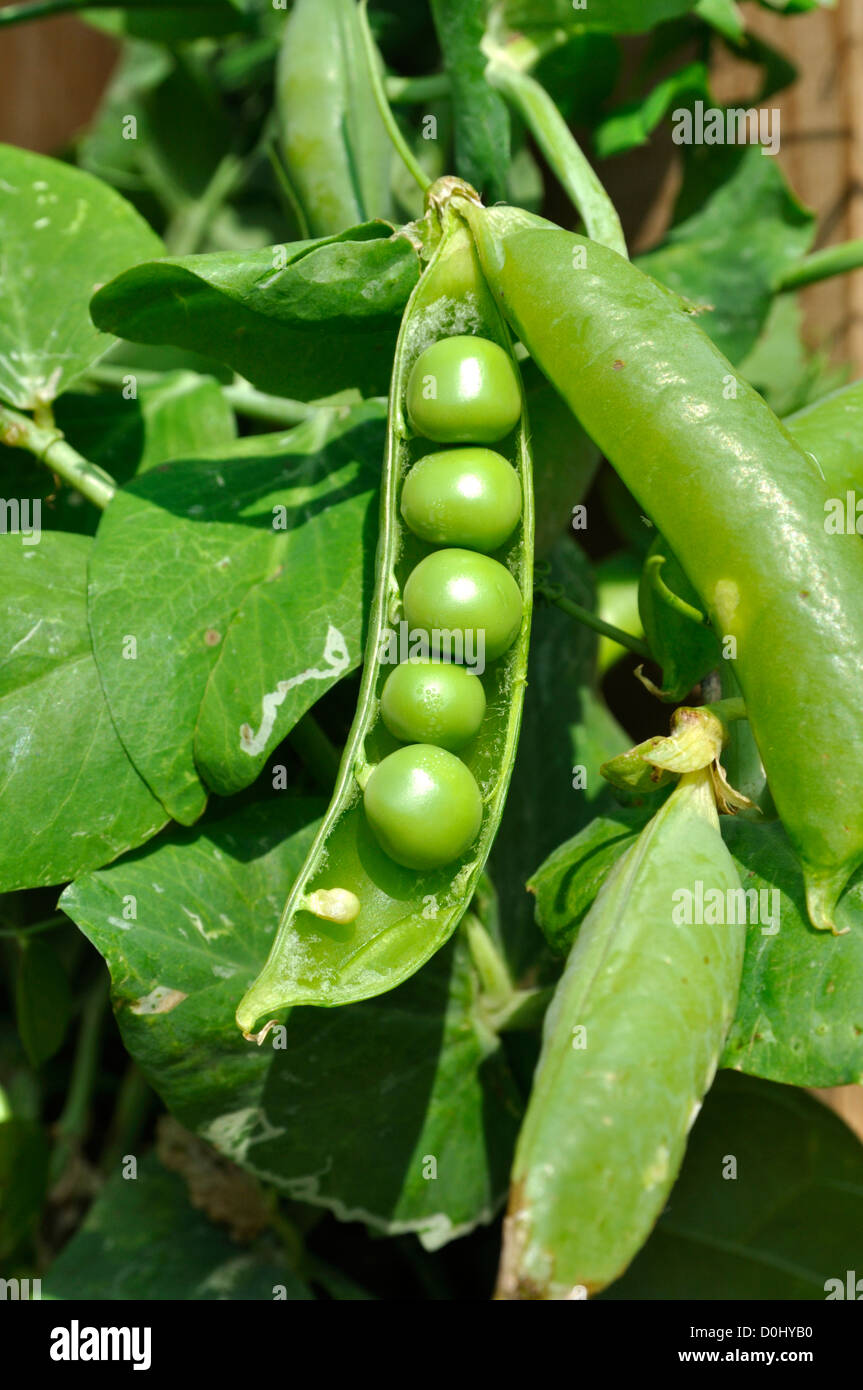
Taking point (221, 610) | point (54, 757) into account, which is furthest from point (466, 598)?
point (54, 757)

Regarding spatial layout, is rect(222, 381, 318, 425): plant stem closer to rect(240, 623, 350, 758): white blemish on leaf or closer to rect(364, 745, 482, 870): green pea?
rect(240, 623, 350, 758): white blemish on leaf

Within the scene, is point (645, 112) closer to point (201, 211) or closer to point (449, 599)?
point (201, 211)

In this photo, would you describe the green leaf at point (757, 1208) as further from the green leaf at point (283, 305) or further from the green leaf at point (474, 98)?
the green leaf at point (474, 98)

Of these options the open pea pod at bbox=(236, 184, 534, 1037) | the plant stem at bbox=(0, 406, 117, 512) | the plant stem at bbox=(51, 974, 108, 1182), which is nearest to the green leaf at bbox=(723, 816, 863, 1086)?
the open pea pod at bbox=(236, 184, 534, 1037)

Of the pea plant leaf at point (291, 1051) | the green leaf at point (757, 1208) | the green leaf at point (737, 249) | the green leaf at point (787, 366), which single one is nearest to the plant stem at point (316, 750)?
the pea plant leaf at point (291, 1051)

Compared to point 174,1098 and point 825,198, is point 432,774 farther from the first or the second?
point 825,198
